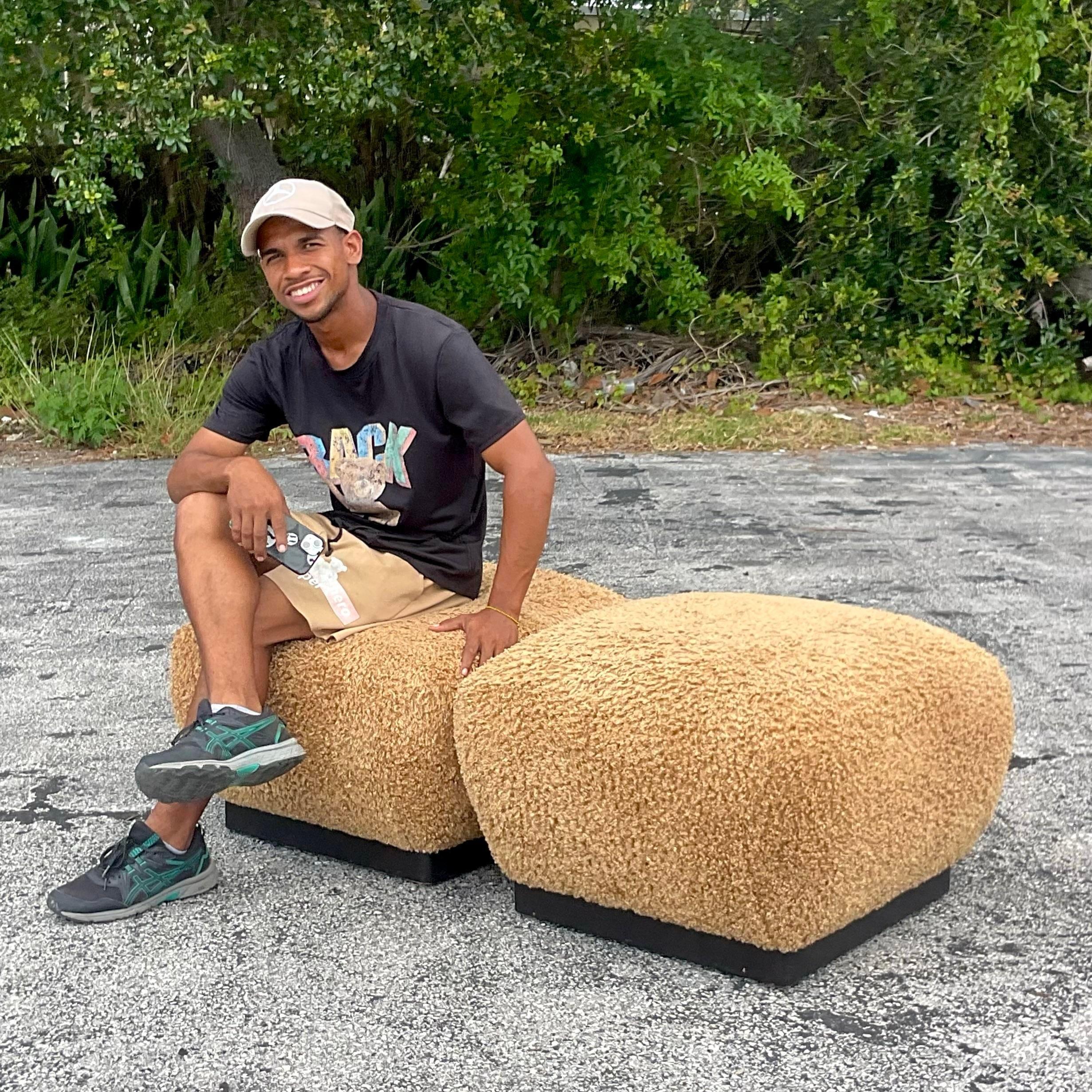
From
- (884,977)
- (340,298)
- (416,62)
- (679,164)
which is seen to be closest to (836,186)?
(679,164)

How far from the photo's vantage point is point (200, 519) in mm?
3334

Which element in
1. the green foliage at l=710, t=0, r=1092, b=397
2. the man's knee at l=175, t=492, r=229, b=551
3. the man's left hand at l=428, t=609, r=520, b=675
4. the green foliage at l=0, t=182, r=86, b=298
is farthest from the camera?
the green foliage at l=0, t=182, r=86, b=298

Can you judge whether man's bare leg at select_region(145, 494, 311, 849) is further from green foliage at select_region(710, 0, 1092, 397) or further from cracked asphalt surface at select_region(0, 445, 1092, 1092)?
green foliage at select_region(710, 0, 1092, 397)

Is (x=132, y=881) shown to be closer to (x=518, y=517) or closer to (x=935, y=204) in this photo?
(x=518, y=517)

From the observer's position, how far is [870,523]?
7.15 metres

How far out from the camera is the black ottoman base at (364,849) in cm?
328

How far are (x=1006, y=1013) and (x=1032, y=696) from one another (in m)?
2.00

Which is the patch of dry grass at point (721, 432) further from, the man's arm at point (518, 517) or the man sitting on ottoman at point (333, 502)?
the man's arm at point (518, 517)

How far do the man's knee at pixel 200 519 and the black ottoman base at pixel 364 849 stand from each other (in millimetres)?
694

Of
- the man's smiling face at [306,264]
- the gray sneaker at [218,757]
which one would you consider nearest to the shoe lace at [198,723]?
the gray sneaker at [218,757]

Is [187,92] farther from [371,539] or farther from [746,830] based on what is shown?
[746,830]

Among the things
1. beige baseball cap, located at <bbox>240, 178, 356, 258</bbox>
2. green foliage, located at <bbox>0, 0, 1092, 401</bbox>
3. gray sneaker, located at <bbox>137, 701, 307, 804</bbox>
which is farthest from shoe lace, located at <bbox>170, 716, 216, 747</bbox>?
green foliage, located at <bbox>0, 0, 1092, 401</bbox>

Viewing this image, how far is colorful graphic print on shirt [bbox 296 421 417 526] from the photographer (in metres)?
3.48

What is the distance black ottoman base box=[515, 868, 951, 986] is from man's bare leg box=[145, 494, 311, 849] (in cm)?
73
